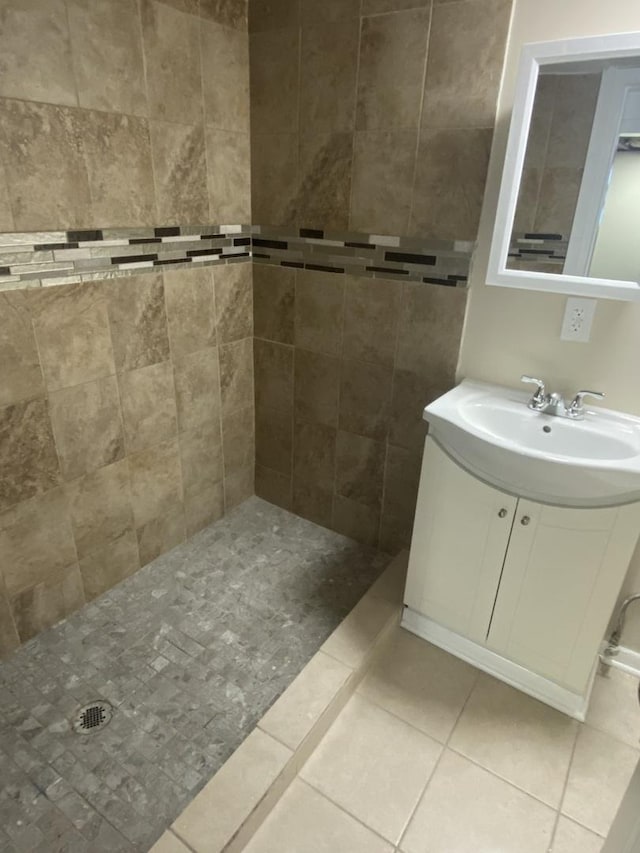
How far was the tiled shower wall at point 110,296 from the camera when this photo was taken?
139 cm

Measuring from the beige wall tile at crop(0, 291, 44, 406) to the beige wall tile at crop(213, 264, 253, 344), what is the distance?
736 millimetres

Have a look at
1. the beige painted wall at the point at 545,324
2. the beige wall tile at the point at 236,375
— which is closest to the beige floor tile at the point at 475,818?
the beige painted wall at the point at 545,324

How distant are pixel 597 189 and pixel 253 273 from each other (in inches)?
50.3

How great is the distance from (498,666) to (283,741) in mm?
738

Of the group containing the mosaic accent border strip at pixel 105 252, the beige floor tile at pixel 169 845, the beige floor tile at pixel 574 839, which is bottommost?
the beige floor tile at pixel 574 839

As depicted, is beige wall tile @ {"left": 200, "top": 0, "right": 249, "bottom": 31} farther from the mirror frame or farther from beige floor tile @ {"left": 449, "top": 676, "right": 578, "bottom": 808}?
beige floor tile @ {"left": 449, "top": 676, "right": 578, "bottom": 808}

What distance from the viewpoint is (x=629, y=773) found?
4.64 feet

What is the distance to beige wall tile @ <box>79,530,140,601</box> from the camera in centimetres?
184

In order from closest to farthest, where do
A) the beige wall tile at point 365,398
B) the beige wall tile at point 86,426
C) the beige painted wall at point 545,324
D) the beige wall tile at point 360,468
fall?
1. the beige painted wall at point 545,324
2. the beige wall tile at point 86,426
3. the beige wall tile at point 365,398
4. the beige wall tile at point 360,468

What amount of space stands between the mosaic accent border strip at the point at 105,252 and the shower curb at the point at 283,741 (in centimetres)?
137

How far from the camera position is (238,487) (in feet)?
8.02

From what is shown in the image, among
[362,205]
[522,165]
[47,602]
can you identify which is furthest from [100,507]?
[522,165]

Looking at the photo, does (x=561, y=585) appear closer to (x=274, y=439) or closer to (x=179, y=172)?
(x=274, y=439)

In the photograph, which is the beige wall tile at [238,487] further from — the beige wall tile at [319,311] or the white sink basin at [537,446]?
the white sink basin at [537,446]
